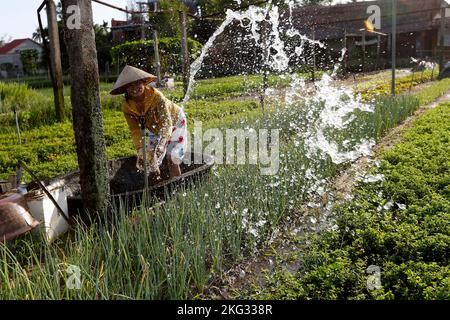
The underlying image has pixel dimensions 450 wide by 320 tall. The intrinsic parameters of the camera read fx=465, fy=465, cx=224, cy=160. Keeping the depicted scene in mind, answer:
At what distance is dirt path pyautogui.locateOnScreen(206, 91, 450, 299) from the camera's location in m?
3.11

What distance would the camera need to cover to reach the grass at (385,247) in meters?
2.89

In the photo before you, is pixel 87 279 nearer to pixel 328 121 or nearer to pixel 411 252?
pixel 411 252

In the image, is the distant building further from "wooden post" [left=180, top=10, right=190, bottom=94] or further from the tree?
"wooden post" [left=180, top=10, right=190, bottom=94]

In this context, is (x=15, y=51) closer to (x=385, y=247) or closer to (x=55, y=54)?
(x=55, y=54)

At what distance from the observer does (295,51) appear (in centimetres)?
2175

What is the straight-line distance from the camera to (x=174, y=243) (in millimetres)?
3059

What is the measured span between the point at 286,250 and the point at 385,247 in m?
0.73

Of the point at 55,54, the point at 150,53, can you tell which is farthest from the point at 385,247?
the point at 150,53

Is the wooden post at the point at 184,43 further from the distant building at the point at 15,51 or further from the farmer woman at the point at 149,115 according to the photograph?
the distant building at the point at 15,51

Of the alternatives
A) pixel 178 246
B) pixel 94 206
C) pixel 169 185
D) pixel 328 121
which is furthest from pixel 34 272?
pixel 328 121

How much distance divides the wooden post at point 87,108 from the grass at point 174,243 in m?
0.26

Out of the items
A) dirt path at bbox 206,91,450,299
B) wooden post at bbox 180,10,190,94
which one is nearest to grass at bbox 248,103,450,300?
dirt path at bbox 206,91,450,299

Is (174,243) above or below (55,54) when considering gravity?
below

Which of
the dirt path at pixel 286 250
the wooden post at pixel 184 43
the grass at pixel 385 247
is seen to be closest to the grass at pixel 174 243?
the dirt path at pixel 286 250
